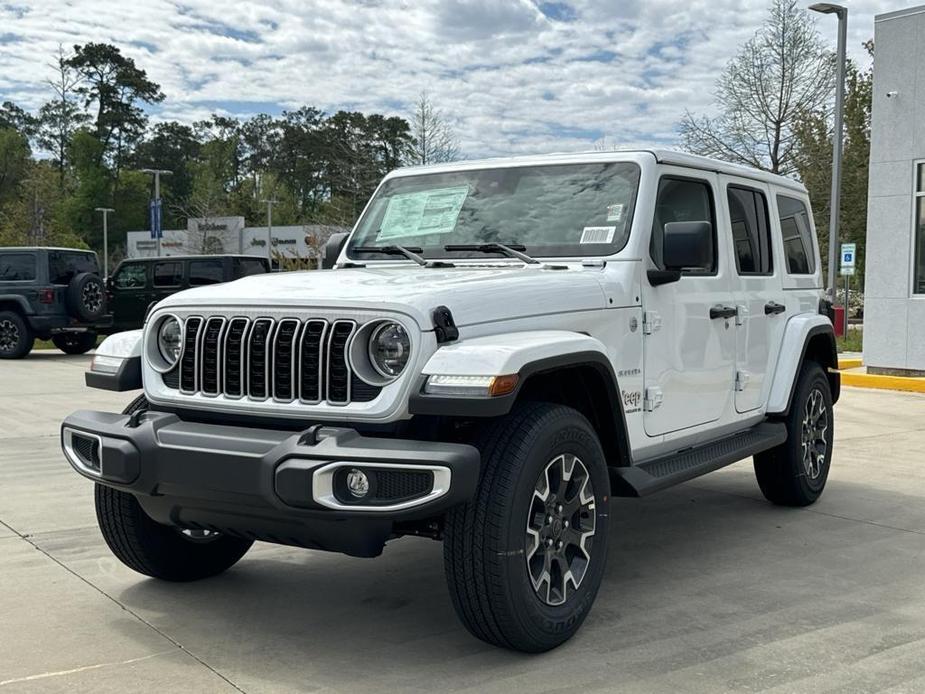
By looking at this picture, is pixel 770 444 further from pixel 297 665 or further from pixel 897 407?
pixel 897 407

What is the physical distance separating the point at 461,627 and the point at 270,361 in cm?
134

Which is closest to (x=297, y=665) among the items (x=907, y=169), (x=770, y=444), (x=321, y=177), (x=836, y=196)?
(x=770, y=444)

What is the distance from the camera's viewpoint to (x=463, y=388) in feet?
11.5

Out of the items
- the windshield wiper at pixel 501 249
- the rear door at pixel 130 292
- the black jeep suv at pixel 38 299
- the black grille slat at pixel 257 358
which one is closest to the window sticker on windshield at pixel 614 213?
the windshield wiper at pixel 501 249

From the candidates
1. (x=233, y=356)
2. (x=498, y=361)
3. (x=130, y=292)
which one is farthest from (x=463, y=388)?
(x=130, y=292)

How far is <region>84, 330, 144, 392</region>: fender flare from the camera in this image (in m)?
4.32

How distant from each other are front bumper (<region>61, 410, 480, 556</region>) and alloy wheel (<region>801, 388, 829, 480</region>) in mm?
3574

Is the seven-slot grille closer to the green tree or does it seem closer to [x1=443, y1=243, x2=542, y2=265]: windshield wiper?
[x1=443, y1=243, x2=542, y2=265]: windshield wiper

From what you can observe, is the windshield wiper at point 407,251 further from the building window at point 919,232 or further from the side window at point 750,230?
the building window at point 919,232

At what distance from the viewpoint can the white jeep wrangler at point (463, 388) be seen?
3.55 metres

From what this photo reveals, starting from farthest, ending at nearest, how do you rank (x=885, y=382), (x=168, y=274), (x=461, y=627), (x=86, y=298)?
(x=168, y=274)
(x=86, y=298)
(x=885, y=382)
(x=461, y=627)

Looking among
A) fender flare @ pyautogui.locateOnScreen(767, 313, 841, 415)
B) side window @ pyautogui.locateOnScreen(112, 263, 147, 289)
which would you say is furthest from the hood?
side window @ pyautogui.locateOnScreen(112, 263, 147, 289)

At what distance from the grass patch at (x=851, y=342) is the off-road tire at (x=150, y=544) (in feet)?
51.3

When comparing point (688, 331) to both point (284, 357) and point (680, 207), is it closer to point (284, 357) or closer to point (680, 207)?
point (680, 207)
